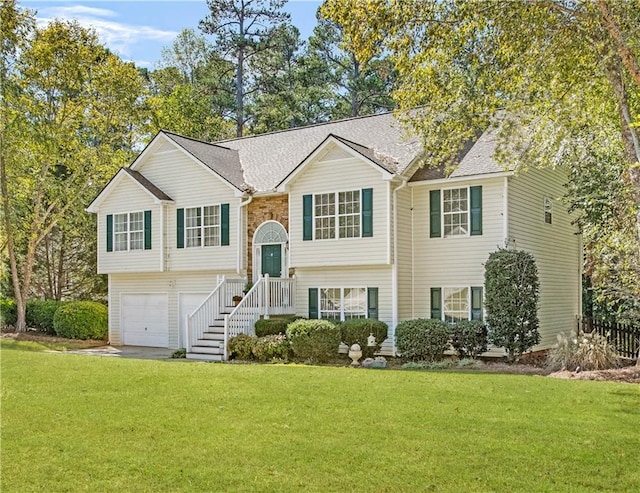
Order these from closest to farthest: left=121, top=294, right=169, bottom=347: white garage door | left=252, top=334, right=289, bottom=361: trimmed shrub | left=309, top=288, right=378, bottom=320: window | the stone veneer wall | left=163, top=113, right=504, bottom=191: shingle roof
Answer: left=252, top=334, right=289, bottom=361: trimmed shrub → left=163, top=113, right=504, bottom=191: shingle roof → left=309, top=288, right=378, bottom=320: window → the stone veneer wall → left=121, top=294, right=169, bottom=347: white garage door

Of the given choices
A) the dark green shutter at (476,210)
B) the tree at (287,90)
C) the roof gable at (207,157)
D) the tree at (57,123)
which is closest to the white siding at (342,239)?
the dark green shutter at (476,210)

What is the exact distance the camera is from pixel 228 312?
19688mm

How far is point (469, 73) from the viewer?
48.4 ft

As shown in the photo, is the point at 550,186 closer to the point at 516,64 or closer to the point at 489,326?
the point at 489,326

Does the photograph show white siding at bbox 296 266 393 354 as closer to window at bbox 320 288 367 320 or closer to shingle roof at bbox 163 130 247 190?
window at bbox 320 288 367 320

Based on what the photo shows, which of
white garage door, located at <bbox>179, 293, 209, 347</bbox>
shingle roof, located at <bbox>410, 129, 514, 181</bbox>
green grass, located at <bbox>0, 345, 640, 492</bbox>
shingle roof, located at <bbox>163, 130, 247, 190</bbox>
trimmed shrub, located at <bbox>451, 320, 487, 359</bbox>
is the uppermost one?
shingle roof, located at <bbox>163, 130, 247, 190</bbox>

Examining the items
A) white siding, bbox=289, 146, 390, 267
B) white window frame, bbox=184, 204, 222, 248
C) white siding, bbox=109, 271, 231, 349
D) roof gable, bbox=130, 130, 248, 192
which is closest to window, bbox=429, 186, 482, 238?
white siding, bbox=289, 146, 390, 267

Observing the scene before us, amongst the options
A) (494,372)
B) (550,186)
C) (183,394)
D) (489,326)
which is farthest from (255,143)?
(183,394)

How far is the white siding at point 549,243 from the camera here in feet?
59.3

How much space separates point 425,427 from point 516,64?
8310 mm

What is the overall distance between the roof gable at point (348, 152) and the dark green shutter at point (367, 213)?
0.74m

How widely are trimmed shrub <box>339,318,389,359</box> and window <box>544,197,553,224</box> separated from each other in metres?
6.28

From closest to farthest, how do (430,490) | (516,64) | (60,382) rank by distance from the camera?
(430,490)
(60,382)
(516,64)

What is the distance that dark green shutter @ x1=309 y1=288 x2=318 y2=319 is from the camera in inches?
768
